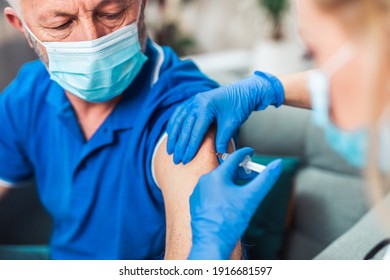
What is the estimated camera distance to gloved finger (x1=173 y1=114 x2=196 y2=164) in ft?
3.28

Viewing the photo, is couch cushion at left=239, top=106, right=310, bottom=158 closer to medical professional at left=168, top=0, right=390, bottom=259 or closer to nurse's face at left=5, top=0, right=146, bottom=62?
medical professional at left=168, top=0, right=390, bottom=259

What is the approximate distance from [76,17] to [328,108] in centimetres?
55

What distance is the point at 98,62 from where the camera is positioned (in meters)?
1.02

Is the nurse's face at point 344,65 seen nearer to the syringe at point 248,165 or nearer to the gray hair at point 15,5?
the syringe at point 248,165

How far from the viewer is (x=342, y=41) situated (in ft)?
2.46

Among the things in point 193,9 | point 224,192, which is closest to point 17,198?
point 224,192

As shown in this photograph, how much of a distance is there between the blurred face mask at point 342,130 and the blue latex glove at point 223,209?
4.9 inches

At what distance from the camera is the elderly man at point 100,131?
1.01 metres

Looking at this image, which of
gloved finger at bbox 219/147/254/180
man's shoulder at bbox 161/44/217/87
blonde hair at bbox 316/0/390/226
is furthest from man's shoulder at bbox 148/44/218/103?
blonde hair at bbox 316/0/390/226

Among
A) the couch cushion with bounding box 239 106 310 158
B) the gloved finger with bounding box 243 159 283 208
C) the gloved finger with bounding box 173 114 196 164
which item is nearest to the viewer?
the gloved finger with bounding box 243 159 283 208

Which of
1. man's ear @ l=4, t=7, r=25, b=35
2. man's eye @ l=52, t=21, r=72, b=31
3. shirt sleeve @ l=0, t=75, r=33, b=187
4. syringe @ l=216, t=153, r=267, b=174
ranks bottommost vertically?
shirt sleeve @ l=0, t=75, r=33, b=187

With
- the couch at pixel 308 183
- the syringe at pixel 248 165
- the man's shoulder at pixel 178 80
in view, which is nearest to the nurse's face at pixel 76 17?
the man's shoulder at pixel 178 80

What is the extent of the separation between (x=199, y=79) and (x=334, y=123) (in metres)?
0.42
